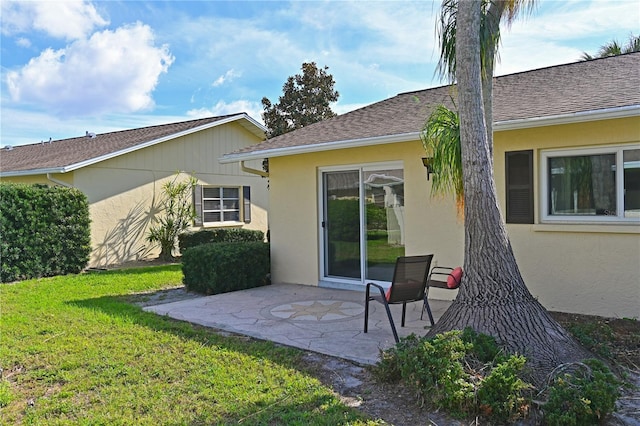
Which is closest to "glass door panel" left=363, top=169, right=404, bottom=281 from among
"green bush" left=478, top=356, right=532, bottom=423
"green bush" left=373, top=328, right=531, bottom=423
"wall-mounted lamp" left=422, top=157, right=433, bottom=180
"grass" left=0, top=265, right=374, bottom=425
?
"wall-mounted lamp" left=422, top=157, right=433, bottom=180

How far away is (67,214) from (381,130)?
756cm

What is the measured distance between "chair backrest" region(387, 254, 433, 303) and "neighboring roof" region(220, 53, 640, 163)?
7.33 ft

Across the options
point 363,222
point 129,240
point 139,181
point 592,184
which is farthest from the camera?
point 139,181

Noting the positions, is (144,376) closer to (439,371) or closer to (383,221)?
(439,371)

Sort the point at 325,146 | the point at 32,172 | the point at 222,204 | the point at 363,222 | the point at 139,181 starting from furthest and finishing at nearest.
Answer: the point at 222,204 < the point at 139,181 < the point at 32,172 < the point at 363,222 < the point at 325,146

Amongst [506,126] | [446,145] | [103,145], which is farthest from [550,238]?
[103,145]

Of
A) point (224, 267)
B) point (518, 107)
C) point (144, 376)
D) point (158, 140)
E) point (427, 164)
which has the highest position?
point (158, 140)

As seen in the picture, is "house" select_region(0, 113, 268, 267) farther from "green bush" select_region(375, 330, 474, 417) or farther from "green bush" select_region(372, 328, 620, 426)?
"green bush" select_region(372, 328, 620, 426)

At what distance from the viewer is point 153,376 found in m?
4.32

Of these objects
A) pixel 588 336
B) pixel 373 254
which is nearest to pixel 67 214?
pixel 373 254

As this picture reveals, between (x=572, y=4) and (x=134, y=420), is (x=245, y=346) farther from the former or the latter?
(x=572, y=4)

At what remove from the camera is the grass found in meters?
3.54

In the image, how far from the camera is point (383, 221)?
26.3ft

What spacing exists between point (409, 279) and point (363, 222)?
120 inches
